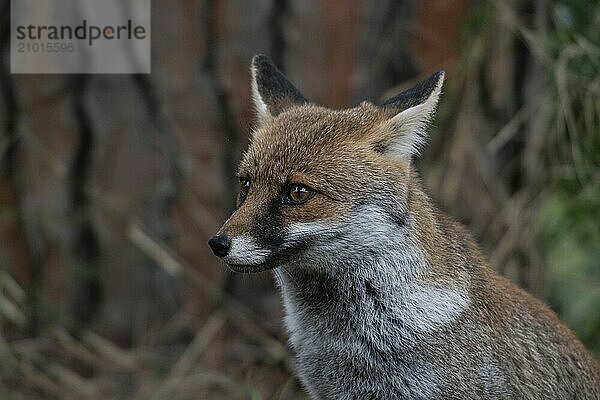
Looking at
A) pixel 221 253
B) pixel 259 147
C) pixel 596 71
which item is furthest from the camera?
pixel 596 71

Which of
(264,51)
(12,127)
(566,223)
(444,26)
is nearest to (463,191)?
(566,223)

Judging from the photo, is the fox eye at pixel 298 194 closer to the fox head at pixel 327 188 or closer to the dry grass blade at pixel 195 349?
the fox head at pixel 327 188

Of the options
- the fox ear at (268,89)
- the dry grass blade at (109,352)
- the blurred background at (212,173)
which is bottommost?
the dry grass blade at (109,352)

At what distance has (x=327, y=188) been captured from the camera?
16.9ft

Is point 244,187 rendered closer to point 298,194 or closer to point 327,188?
point 298,194

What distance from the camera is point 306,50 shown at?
8383 millimetres

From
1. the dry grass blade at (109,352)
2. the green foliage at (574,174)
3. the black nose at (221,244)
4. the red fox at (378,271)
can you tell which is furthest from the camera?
the dry grass blade at (109,352)

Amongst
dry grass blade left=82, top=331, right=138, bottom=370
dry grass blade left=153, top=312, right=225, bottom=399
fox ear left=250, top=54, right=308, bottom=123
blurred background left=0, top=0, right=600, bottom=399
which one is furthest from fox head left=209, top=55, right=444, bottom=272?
dry grass blade left=82, top=331, right=138, bottom=370

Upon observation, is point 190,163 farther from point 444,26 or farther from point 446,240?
point 446,240

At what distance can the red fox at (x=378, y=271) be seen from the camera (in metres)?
5.15

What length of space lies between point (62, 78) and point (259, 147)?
3548 mm

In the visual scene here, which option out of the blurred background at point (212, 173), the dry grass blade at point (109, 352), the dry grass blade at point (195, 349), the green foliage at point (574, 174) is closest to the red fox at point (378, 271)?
the green foliage at point (574, 174)

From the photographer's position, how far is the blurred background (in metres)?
8.34

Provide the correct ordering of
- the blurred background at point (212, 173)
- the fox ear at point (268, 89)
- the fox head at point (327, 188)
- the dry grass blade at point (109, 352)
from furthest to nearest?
the dry grass blade at point (109, 352), the blurred background at point (212, 173), the fox ear at point (268, 89), the fox head at point (327, 188)
